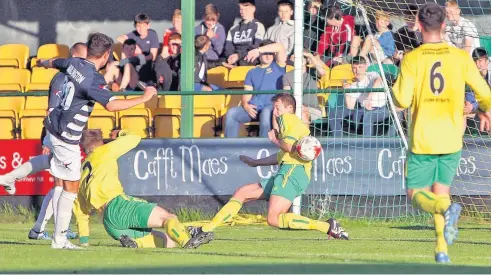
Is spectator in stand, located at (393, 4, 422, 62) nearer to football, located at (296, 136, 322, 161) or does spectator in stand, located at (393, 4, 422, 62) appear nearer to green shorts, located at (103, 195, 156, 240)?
football, located at (296, 136, 322, 161)

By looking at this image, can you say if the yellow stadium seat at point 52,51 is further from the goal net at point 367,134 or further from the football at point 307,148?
the football at point 307,148

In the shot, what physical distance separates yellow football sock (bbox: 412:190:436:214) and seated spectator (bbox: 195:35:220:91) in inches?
328

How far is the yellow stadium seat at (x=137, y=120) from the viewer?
16938mm

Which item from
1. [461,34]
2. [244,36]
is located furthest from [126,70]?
[461,34]

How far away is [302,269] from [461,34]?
7.18 meters

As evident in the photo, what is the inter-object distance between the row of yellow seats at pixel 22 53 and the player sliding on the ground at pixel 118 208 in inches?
286

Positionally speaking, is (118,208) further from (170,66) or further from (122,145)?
(170,66)

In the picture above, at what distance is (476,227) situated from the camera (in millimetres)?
14430

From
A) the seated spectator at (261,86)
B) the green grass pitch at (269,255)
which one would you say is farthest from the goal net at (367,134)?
the green grass pitch at (269,255)

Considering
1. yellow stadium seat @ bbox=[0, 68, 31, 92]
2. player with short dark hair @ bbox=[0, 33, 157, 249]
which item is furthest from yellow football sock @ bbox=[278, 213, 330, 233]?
yellow stadium seat @ bbox=[0, 68, 31, 92]

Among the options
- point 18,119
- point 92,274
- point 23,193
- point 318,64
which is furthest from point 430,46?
point 18,119

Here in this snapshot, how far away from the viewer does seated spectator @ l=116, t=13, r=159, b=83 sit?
18.0m

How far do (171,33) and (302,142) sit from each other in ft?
21.7

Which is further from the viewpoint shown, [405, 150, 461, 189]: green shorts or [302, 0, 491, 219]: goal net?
[302, 0, 491, 219]: goal net
